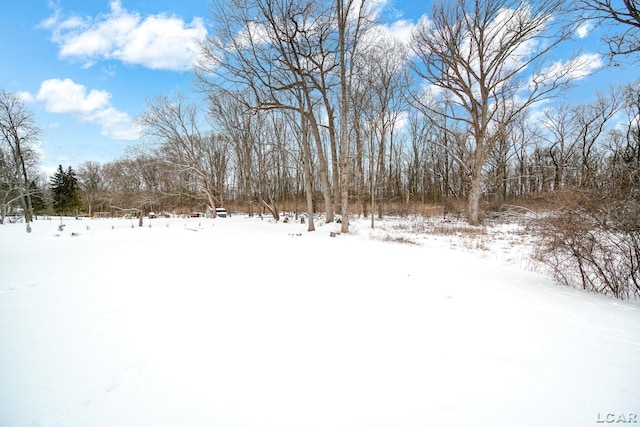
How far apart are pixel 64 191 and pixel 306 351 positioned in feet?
182

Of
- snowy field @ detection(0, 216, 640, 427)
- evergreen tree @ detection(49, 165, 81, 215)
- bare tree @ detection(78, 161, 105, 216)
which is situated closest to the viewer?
snowy field @ detection(0, 216, 640, 427)

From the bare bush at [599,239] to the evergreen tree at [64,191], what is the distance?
2108 inches

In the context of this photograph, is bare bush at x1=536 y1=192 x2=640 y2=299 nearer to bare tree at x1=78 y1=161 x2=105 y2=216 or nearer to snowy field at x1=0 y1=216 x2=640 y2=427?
snowy field at x1=0 y1=216 x2=640 y2=427

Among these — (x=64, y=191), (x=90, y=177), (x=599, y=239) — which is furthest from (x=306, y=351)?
(x=90, y=177)

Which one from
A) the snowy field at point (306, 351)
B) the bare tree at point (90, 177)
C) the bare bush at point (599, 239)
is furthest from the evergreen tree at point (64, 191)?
the bare bush at point (599, 239)

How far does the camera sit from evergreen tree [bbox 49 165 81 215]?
127 ft

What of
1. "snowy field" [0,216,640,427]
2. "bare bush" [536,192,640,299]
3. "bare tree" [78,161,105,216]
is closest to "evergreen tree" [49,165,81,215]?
"bare tree" [78,161,105,216]

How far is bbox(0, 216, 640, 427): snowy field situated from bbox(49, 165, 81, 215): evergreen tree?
4817cm

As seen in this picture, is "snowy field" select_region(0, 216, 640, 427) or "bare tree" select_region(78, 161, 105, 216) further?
"bare tree" select_region(78, 161, 105, 216)

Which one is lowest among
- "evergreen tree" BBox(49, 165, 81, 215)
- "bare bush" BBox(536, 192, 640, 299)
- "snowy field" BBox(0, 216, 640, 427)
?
"snowy field" BBox(0, 216, 640, 427)

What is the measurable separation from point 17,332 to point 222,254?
3824 mm

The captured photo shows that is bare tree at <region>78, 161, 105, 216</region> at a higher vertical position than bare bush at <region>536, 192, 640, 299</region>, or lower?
higher

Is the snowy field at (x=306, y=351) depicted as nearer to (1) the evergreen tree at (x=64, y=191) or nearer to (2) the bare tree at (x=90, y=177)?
(1) the evergreen tree at (x=64, y=191)

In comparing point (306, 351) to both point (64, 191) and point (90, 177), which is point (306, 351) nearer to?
point (64, 191)
